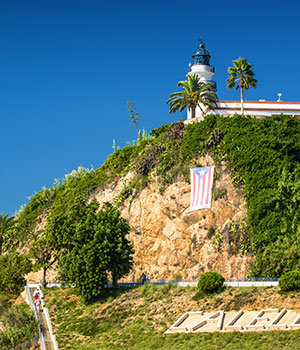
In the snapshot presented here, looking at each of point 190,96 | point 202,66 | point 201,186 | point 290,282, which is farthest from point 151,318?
point 202,66

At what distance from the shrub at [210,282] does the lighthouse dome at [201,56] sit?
42.4 m

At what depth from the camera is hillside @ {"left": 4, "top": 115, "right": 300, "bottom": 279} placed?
5447cm

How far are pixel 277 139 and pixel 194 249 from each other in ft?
41.8

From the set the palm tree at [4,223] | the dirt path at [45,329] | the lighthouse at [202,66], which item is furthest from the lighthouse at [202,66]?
the dirt path at [45,329]

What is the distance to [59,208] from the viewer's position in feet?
249

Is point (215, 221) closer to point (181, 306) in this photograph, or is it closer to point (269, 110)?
point (181, 306)

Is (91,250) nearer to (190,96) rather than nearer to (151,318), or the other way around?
(151,318)

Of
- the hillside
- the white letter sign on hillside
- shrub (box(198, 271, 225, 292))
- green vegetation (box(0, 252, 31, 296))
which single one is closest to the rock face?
the hillside

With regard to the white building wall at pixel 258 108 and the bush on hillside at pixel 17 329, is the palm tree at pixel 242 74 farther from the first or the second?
the bush on hillside at pixel 17 329

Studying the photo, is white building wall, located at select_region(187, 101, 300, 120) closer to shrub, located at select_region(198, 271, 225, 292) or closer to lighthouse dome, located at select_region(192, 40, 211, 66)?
lighthouse dome, located at select_region(192, 40, 211, 66)

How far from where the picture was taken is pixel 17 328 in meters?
46.0

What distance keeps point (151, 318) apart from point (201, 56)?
4604 centimetres

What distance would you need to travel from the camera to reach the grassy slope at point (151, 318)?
38500 mm

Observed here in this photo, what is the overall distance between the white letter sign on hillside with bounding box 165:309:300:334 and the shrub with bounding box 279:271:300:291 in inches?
106
